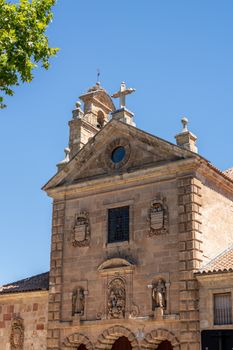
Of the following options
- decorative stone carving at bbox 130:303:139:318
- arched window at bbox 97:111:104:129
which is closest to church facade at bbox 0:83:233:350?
decorative stone carving at bbox 130:303:139:318

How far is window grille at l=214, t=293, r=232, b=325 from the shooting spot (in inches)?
846

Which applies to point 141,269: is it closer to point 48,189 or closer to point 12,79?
point 48,189

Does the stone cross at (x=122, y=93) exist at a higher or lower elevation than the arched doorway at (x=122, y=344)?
higher

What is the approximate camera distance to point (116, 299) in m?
24.2

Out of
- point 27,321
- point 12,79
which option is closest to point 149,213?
point 27,321

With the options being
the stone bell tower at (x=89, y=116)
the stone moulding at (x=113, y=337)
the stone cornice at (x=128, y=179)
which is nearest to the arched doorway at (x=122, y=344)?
the stone moulding at (x=113, y=337)

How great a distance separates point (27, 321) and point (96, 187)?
6.46 metres

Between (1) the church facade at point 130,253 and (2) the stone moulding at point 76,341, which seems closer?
(1) the church facade at point 130,253

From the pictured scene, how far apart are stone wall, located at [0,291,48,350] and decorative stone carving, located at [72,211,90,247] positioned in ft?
8.65

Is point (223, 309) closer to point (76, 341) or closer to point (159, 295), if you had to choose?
point (159, 295)

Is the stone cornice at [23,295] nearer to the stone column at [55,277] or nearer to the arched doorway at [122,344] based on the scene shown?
the stone column at [55,277]

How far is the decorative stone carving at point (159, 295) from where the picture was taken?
23.0 metres

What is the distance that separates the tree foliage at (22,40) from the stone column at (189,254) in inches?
368

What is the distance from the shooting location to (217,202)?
82.4 feet
